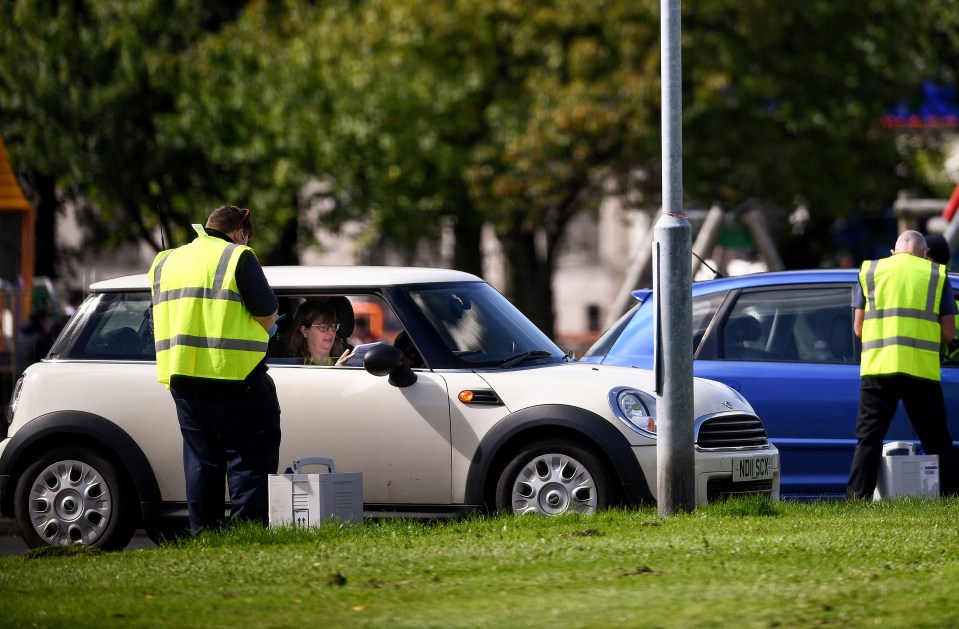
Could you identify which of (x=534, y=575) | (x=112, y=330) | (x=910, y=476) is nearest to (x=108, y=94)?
(x=112, y=330)

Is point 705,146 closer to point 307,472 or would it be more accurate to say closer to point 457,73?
point 457,73

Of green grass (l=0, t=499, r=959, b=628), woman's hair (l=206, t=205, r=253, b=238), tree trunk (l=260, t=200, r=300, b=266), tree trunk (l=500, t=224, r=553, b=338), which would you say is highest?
tree trunk (l=260, t=200, r=300, b=266)

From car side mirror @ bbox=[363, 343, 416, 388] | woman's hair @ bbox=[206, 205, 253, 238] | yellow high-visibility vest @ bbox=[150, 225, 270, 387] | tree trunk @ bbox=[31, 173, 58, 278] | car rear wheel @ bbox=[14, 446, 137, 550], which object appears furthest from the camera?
tree trunk @ bbox=[31, 173, 58, 278]

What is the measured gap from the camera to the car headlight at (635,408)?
879 cm

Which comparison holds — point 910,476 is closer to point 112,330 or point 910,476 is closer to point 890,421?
point 890,421

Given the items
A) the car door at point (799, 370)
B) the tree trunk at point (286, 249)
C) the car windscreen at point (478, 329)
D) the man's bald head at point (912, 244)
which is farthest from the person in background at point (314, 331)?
the tree trunk at point (286, 249)

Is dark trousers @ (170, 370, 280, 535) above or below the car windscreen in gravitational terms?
below

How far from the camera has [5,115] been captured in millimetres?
34219

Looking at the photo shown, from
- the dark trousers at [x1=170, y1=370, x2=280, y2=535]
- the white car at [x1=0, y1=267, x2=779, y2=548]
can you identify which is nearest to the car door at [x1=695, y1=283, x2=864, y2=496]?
the white car at [x1=0, y1=267, x2=779, y2=548]

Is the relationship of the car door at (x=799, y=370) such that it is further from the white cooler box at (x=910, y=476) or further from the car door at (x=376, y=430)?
the car door at (x=376, y=430)

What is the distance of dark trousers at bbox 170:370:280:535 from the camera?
332 inches

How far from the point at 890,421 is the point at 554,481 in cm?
235

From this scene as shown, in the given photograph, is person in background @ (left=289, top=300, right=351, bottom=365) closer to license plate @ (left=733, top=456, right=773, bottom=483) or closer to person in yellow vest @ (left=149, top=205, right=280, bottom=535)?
person in yellow vest @ (left=149, top=205, right=280, bottom=535)


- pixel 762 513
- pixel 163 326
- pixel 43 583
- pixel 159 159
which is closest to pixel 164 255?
pixel 163 326
